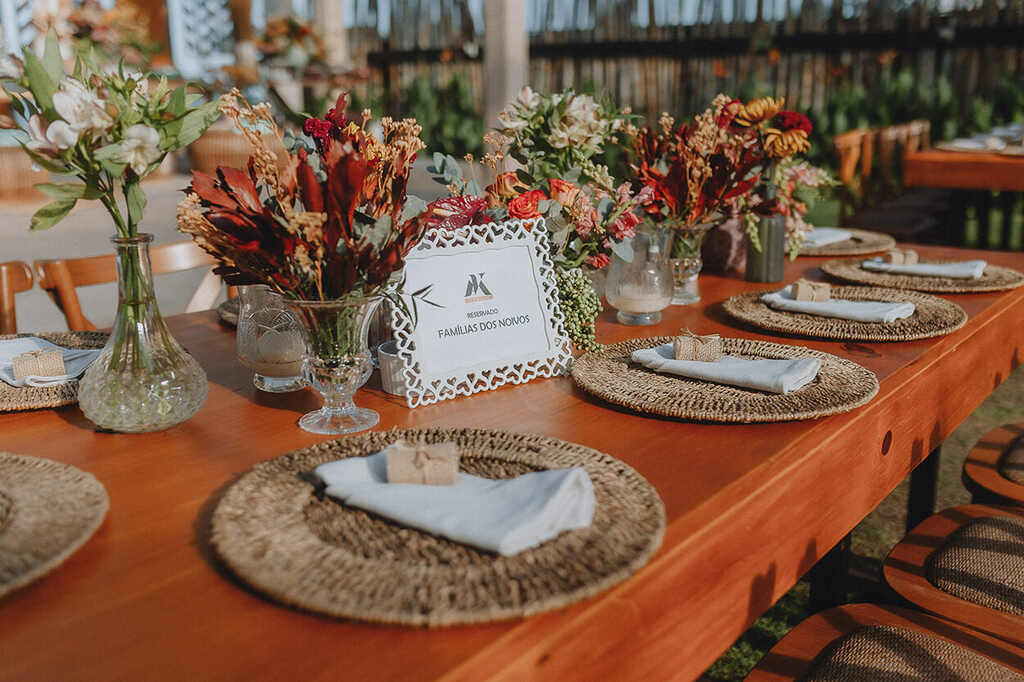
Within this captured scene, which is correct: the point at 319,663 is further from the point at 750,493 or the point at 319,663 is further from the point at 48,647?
the point at 750,493

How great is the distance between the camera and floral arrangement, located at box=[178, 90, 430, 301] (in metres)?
0.93

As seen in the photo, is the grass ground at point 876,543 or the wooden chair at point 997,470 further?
the grass ground at point 876,543

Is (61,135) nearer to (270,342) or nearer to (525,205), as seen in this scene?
(270,342)

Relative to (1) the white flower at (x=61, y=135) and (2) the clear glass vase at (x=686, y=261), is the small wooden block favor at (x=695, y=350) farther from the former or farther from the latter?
(1) the white flower at (x=61, y=135)

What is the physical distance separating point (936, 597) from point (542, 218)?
77 centimetres

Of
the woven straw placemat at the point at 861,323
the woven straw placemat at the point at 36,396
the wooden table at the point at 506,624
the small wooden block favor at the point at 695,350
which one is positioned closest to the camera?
the wooden table at the point at 506,624

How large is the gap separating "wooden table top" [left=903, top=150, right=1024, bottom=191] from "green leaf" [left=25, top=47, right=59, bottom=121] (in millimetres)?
3914

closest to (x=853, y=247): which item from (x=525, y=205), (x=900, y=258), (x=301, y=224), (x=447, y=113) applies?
(x=900, y=258)

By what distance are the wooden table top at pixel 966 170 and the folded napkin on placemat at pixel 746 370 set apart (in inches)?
127

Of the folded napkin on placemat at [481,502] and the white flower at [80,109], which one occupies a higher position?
the white flower at [80,109]

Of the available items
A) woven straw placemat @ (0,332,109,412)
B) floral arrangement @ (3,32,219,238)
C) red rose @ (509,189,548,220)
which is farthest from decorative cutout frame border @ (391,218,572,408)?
woven straw placemat @ (0,332,109,412)

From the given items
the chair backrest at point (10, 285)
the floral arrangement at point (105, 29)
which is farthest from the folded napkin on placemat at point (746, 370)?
the floral arrangement at point (105, 29)

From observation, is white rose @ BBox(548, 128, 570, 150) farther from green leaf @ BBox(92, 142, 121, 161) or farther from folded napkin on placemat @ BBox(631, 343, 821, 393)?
green leaf @ BBox(92, 142, 121, 161)

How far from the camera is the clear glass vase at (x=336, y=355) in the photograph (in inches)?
39.1
